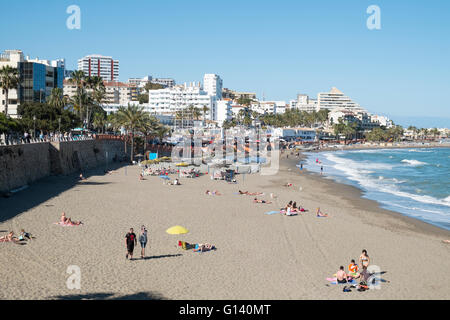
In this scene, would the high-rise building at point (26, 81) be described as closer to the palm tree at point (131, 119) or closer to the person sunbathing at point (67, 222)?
the palm tree at point (131, 119)

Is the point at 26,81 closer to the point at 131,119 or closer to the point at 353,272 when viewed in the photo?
the point at 131,119

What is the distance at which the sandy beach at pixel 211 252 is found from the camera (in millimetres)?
12641

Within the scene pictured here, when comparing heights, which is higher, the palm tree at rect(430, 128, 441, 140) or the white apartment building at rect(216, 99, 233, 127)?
the white apartment building at rect(216, 99, 233, 127)

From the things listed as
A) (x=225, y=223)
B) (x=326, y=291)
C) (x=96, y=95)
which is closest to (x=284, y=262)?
(x=326, y=291)

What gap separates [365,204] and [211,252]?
52.3ft

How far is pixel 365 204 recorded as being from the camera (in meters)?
28.8

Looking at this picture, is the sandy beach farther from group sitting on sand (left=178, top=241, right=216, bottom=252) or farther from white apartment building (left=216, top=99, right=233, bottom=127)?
white apartment building (left=216, top=99, right=233, bottom=127)

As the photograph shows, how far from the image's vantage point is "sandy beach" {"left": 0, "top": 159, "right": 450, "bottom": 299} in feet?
41.5

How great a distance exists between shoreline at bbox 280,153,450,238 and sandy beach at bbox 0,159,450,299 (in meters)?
0.12

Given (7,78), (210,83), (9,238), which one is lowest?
(9,238)

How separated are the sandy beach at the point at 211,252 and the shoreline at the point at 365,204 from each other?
12 centimetres

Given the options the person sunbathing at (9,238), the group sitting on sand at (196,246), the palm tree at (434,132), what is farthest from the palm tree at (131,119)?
the palm tree at (434,132)

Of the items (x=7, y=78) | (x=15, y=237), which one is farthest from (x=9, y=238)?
(x=7, y=78)

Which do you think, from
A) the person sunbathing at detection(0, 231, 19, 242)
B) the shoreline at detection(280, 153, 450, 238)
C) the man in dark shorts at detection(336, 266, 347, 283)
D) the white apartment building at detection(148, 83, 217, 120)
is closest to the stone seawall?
the person sunbathing at detection(0, 231, 19, 242)
